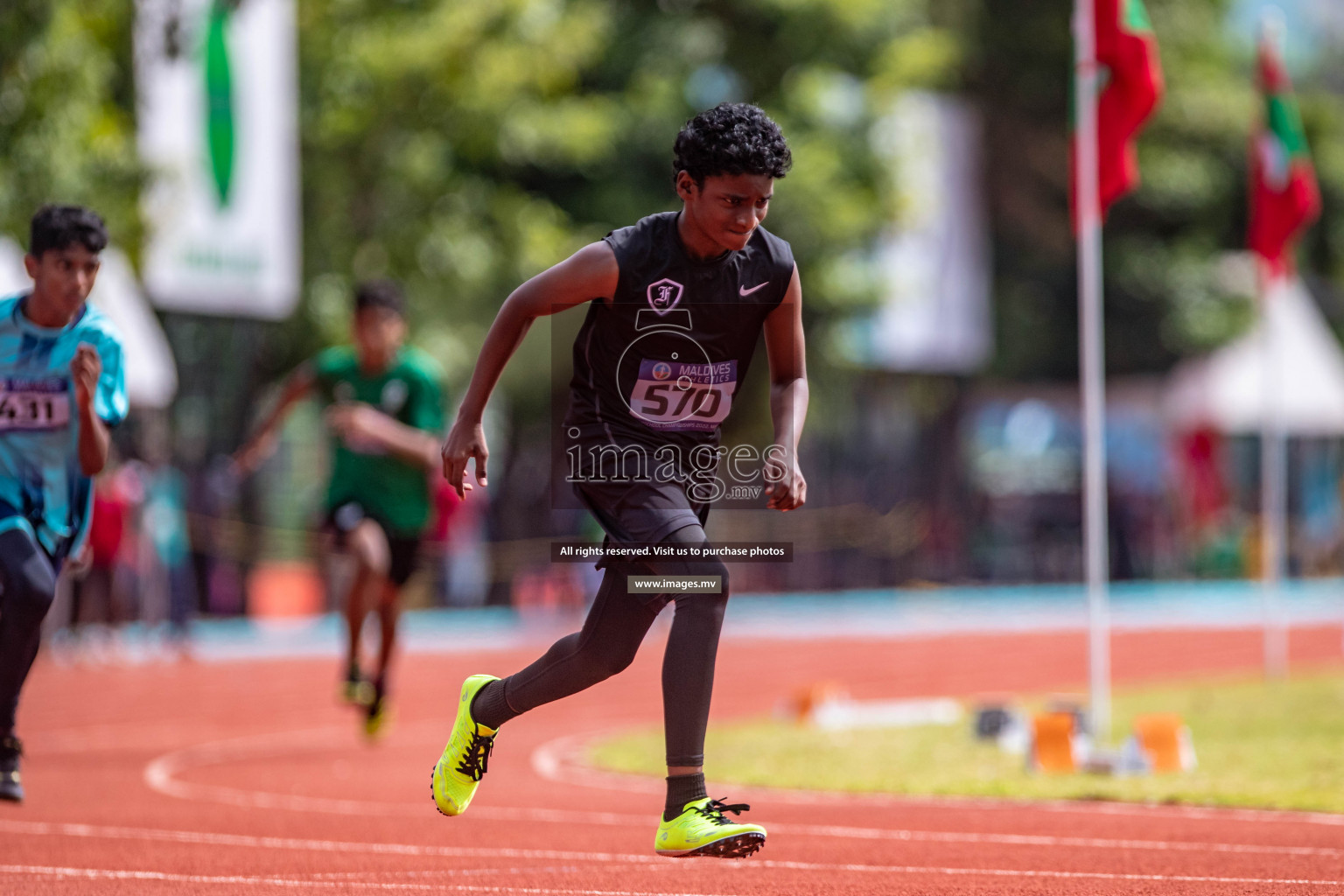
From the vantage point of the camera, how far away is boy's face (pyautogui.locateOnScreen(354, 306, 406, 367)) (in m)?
9.96

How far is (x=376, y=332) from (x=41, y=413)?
136 inches

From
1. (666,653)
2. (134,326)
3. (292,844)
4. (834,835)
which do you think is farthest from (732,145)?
(134,326)

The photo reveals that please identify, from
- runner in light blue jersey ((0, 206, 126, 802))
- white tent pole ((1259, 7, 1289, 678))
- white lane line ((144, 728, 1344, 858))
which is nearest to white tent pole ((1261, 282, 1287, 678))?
white tent pole ((1259, 7, 1289, 678))

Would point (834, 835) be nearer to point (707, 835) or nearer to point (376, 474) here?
point (707, 835)

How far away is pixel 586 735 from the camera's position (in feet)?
41.5

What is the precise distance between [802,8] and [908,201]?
351 centimetres

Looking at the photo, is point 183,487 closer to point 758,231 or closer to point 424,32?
point 424,32

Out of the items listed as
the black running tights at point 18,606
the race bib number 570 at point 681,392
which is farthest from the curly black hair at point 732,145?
the black running tights at point 18,606

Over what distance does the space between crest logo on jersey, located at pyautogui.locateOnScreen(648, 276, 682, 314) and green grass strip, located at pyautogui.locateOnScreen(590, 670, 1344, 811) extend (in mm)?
4074

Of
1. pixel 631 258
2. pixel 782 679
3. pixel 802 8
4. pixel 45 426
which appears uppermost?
pixel 802 8

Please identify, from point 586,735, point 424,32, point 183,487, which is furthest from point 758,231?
point 183,487

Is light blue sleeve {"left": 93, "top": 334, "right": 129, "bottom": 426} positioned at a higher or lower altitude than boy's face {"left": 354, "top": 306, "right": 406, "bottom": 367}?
lower

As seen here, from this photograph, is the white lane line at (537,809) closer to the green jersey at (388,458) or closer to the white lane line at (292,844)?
the white lane line at (292,844)

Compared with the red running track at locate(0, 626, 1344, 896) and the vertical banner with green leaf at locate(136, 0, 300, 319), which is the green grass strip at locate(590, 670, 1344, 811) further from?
the vertical banner with green leaf at locate(136, 0, 300, 319)
